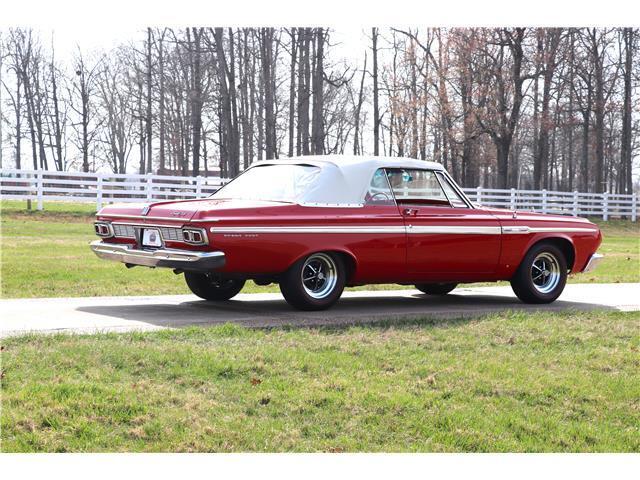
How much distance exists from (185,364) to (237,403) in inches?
34.6

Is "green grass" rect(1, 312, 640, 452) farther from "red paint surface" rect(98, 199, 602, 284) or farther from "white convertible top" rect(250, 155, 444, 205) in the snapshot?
"white convertible top" rect(250, 155, 444, 205)

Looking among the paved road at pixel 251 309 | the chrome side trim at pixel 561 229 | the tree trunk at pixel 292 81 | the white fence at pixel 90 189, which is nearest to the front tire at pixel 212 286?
the paved road at pixel 251 309

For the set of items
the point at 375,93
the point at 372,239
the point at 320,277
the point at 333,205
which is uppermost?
the point at 375,93

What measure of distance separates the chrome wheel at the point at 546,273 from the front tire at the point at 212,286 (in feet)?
11.8

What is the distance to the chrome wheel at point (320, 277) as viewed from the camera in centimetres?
993

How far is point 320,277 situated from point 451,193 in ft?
6.51

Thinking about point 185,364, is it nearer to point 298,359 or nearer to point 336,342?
point 298,359

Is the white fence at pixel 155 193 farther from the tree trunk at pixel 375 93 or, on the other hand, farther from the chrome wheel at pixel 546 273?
the chrome wheel at pixel 546 273

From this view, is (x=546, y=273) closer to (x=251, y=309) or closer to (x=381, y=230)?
(x=381, y=230)

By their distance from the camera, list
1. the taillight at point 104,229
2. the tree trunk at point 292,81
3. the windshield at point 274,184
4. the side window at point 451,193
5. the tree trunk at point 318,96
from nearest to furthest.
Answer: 1. the windshield at point 274,184
2. the taillight at point 104,229
3. the side window at point 451,193
4. the tree trunk at point 318,96
5. the tree trunk at point 292,81

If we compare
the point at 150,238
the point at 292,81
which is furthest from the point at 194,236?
the point at 292,81

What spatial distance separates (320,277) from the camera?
396 inches

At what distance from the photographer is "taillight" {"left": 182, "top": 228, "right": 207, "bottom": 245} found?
910 cm

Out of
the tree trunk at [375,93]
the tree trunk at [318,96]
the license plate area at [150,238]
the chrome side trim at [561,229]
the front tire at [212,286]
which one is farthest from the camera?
the tree trunk at [375,93]
